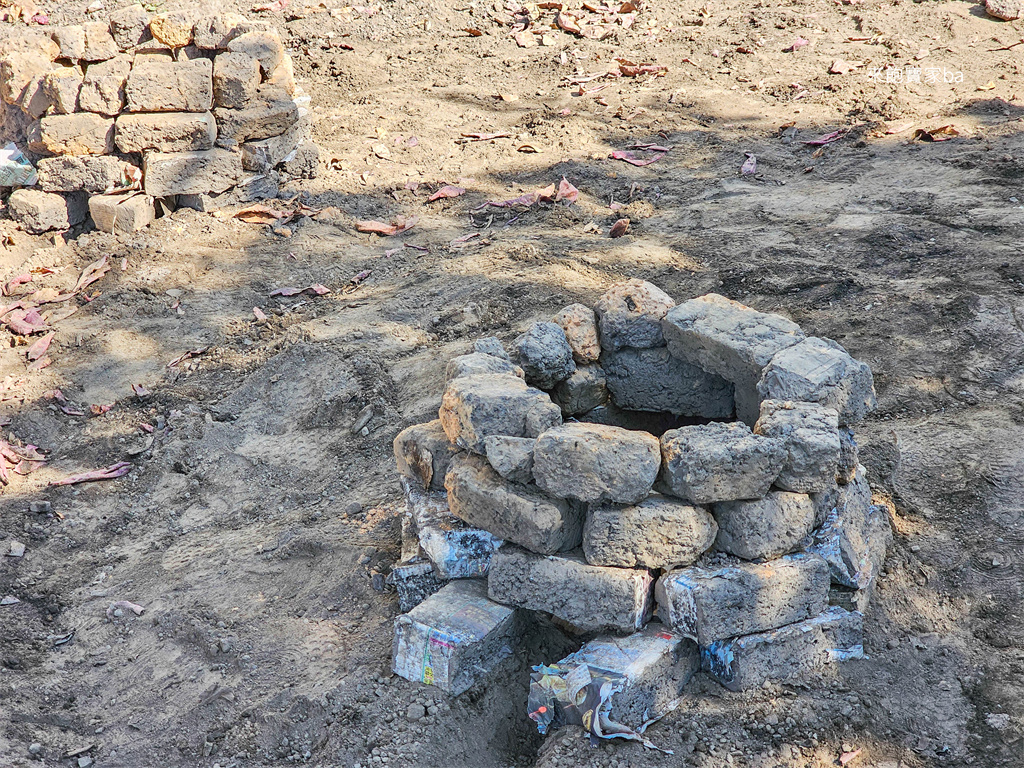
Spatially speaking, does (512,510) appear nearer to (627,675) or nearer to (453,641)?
(453,641)

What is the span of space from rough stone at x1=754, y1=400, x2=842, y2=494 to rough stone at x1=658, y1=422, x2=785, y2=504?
0.08 m

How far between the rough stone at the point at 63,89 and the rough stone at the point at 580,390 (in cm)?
563

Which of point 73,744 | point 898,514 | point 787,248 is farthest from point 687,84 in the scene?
point 73,744

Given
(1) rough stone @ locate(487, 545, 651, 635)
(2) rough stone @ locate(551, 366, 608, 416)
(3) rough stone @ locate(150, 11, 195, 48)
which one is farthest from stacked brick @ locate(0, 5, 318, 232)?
(1) rough stone @ locate(487, 545, 651, 635)

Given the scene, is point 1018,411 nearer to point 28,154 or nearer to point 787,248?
point 787,248

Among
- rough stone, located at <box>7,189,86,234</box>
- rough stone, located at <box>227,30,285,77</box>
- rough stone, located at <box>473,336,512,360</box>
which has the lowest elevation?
rough stone, located at <box>7,189,86,234</box>

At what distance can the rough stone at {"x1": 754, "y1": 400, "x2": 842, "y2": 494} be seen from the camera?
3277mm

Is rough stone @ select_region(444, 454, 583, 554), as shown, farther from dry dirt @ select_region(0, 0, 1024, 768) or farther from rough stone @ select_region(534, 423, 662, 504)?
dry dirt @ select_region(0, 0, 1024, 768)

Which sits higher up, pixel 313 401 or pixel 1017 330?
pixel 1017 330

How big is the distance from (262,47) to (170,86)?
88 centimetres

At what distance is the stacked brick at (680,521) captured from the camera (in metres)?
3.23

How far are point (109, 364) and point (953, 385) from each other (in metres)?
5.41

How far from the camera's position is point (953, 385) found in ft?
16.3

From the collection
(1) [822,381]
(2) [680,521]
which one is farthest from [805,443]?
(2) [680,521]
